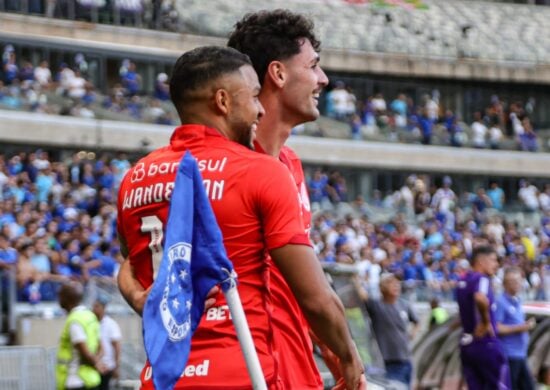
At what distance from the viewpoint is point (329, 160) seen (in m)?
40.0

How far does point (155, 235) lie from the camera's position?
4738 mm

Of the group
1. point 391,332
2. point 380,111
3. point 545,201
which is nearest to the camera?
point 391,332

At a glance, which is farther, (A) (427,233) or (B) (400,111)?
(B) (400,111)

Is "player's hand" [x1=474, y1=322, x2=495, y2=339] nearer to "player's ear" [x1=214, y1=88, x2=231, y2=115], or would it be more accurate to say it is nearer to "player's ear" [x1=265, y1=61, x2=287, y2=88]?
"player's ear" [x1=265, y1=61, x2=287, y2=88]

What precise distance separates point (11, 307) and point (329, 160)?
22.3 meters

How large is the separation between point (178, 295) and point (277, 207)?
0.40m

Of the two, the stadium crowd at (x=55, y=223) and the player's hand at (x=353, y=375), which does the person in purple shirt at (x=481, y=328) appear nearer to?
the stadium crowd at (x=55, y=223)

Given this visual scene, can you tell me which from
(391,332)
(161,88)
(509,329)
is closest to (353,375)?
(391,332)

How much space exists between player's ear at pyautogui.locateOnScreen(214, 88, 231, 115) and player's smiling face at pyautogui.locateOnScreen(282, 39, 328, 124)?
21.0 inches

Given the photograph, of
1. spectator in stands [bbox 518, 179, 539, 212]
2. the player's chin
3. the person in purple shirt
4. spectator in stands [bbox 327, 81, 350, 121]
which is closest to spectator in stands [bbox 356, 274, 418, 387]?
the person in purple shirt

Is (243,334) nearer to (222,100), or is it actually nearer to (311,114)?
Result: (222,100)

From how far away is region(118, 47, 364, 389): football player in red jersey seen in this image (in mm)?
4531

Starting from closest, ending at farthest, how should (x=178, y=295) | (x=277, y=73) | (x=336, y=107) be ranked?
1. (x=178, y=295)
2. (x=277, y=73)
3. (x=336, y=107)

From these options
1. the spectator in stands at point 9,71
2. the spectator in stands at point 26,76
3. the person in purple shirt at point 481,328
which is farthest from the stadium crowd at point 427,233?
the person in purple shirt at point 481,328
